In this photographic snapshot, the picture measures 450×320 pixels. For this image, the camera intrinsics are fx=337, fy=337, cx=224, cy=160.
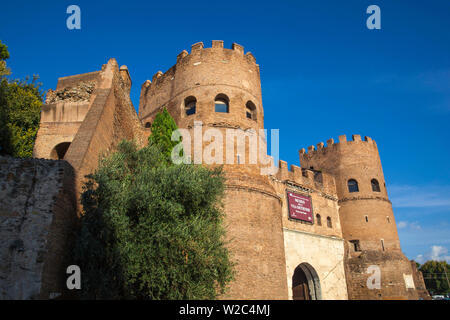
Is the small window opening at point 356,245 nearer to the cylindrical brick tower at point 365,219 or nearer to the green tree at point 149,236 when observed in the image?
the cylindrical brick tower at point 365,219

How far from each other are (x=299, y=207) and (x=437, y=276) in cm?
4734

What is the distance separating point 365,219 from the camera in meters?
24.3

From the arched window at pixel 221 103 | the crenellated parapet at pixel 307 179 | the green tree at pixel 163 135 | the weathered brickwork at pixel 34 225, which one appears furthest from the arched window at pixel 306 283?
the weathered brickwork at pixel 34 225

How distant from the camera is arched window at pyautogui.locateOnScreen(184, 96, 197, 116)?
17.8 m

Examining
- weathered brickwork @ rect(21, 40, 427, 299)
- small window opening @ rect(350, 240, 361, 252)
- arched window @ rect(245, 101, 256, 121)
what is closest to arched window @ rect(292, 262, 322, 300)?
weathered brickwork @ rect(21, 40, 427, 299)

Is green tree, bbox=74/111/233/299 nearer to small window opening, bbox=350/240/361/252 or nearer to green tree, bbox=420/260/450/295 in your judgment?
small window opening, bbox=350/240/361/252

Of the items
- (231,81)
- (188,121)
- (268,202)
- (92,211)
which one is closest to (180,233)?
(92,211)

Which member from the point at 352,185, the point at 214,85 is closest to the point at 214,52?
the point at 214,85

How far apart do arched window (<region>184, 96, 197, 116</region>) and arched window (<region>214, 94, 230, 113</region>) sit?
1.17 m

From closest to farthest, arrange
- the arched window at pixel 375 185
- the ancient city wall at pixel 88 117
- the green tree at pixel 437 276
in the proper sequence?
the ancient city wall at pixel 88 117 → the arched window at pixel 375 185 → the green tree at pixel 437 276

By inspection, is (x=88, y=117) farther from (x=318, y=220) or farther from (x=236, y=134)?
(x=318, y=220)

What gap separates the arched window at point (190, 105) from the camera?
17766 mm

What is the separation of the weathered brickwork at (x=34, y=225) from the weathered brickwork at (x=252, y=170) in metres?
0.98
